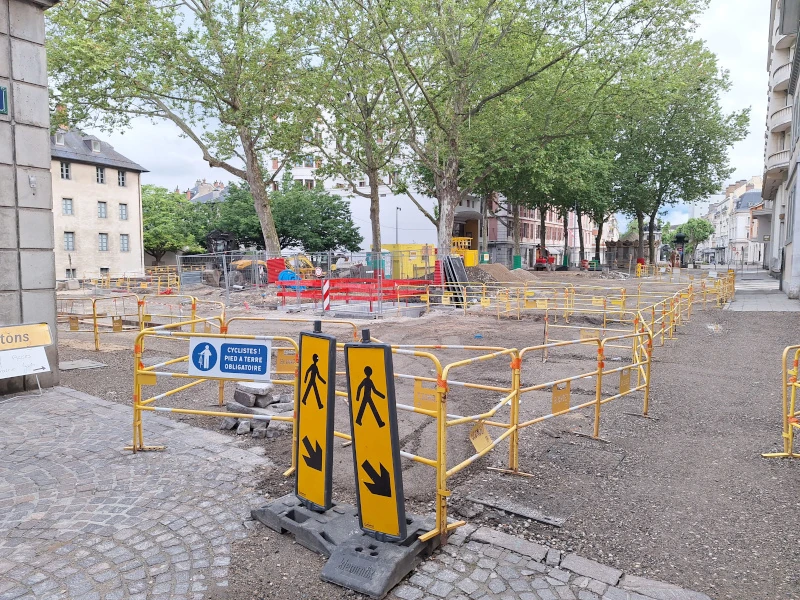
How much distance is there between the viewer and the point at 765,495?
5.13 m

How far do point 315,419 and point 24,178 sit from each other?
713 centimetres

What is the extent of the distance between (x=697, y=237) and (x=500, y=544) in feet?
437

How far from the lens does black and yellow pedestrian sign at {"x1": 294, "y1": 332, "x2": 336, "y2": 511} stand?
426 cm

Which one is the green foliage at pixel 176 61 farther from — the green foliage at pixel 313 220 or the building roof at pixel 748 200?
the building roof at pixel 748 200

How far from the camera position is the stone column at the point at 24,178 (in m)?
8.41

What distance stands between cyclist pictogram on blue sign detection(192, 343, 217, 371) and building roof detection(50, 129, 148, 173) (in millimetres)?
46024

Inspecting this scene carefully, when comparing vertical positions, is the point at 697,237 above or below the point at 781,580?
above


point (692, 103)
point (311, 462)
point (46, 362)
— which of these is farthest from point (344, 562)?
point (692, 103)

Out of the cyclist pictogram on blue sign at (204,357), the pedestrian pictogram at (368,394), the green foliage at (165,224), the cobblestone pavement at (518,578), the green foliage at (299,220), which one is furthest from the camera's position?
the green foliage at (165,224)

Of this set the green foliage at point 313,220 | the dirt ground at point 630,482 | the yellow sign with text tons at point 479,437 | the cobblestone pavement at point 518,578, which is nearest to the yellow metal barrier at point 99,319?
the dirt ground at point 630,482

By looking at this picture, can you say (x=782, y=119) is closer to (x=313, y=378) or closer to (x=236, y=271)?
(x=236, y=271)

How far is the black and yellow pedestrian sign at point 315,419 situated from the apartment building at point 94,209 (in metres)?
45.9

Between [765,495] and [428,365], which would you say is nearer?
[765,495]

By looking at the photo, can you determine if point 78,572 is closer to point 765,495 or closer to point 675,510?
point 675,510
